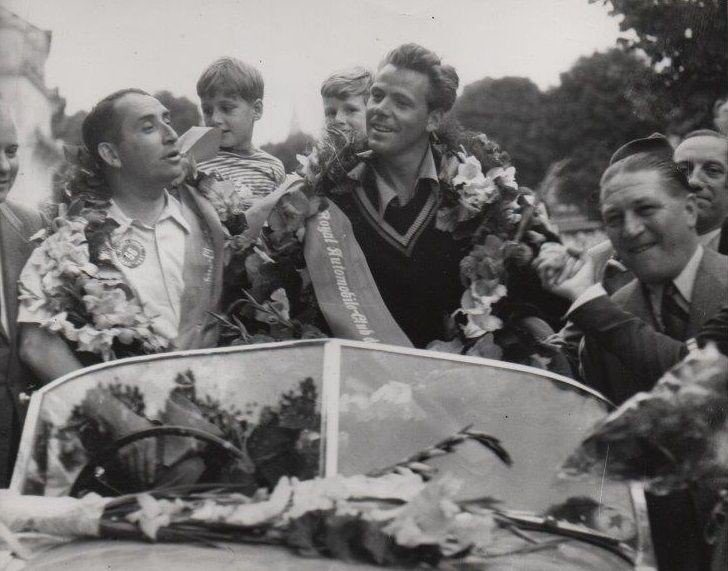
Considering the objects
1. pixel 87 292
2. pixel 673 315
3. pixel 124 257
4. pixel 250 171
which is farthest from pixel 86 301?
pixel 673 315

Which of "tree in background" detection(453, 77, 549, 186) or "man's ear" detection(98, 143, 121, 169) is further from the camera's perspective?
"man's ear" detection(98, 143, 121, 169)

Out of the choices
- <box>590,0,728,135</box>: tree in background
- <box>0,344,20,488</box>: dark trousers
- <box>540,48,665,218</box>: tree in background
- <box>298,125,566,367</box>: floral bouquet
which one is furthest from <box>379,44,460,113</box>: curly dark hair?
<box>0,344,20,488</box>: dark trousers

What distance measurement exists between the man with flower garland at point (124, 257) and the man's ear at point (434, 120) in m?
0.99

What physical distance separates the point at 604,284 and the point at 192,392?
5.49ft

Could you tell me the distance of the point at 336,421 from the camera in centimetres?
417

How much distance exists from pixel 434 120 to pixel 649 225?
98cm

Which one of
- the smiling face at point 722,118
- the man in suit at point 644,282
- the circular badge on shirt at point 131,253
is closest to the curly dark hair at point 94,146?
the circular badge on shirt at point 131,253

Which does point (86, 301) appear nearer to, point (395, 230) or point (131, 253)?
point (131, 253)

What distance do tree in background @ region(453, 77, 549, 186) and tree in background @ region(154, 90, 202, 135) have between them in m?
1.15

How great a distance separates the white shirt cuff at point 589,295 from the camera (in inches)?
184

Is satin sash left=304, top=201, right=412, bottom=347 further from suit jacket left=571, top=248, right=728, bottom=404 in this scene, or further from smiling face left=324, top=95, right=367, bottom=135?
suit jacket left=571, top=248, right=728, bottom=404

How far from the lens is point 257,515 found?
161 inches

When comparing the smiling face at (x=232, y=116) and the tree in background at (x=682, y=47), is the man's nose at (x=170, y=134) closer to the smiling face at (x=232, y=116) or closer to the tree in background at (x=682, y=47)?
the smiling face at (x=232, y=116)

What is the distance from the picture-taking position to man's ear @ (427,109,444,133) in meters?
4.90
